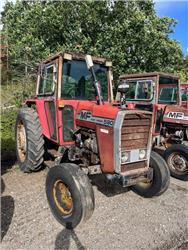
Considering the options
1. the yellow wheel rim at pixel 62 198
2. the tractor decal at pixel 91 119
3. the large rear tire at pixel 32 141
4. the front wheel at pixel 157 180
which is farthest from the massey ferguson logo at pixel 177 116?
the yellow wheel rim at pixel 62 198

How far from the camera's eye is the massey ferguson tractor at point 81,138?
356cm

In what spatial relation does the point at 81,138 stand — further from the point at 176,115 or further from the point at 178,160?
the point at 176,115

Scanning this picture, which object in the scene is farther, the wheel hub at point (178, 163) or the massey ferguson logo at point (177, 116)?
the massey ferguson logo at point (177, 116)

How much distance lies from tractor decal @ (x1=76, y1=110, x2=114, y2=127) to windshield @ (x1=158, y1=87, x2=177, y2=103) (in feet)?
12.0

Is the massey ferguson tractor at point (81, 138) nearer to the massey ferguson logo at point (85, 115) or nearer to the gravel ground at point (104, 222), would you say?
the massey ferguson logo at point (85, 115)

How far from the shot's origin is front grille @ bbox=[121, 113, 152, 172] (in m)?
3.63

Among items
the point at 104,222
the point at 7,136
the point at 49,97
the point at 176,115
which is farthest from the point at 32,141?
the point at 176,115

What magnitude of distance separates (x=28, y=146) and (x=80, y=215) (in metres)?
2.02

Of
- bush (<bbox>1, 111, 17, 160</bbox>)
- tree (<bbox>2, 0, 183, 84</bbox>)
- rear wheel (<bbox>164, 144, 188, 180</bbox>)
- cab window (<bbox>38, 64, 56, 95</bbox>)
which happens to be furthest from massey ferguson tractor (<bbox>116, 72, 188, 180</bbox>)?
tree (<bbox>2, 0, 183, 84</bbox>)

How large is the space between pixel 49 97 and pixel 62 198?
193cm

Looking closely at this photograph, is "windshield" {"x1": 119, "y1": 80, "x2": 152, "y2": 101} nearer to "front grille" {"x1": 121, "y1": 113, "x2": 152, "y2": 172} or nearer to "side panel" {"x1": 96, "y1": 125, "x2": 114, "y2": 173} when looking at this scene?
"front grille" {"x1": 121, "y1": 113, "x2": 152, "y2": 172}

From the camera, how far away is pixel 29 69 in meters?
12.4

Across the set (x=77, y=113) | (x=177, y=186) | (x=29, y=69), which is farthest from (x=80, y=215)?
(x=29, y=69)

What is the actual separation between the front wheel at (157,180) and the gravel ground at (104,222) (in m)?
0.13
